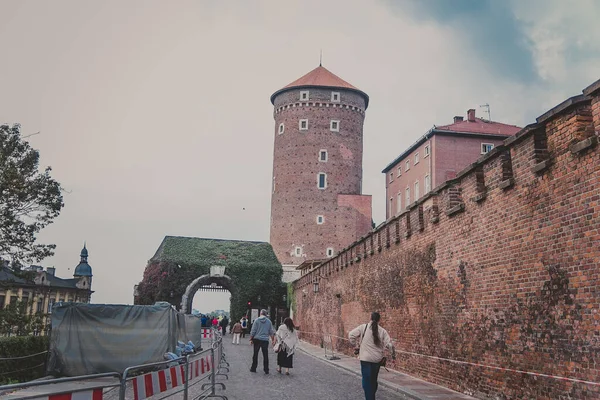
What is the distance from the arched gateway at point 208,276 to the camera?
4894cm

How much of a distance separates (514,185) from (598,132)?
2.38 m

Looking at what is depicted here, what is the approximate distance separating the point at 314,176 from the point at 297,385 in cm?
4297

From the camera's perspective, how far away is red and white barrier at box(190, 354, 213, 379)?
962 centimetres

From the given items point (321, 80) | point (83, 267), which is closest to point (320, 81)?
point (321, 80)

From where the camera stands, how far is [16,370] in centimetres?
1333

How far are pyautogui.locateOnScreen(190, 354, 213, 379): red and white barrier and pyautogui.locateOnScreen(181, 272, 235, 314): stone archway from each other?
123ft

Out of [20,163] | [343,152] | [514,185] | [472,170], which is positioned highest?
[343,152]

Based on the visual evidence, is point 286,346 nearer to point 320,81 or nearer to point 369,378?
point 369,378

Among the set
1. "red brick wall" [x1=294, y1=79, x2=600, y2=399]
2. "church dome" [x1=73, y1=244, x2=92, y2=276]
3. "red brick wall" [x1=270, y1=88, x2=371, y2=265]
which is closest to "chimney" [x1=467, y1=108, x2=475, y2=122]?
"red brick wall" [x1=270, y1=88, x2=371, y2=265]

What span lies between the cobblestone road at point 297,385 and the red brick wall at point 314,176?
3718 cm

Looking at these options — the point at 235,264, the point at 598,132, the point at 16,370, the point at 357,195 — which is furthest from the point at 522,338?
the point at 357,195

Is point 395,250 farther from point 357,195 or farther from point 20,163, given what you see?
point 357,195

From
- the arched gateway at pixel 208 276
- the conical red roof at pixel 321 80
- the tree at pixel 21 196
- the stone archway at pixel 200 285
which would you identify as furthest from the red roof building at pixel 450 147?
the tree at pixel 21 196

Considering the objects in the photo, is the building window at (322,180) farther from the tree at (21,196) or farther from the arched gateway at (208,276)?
the tree at (21,196)
